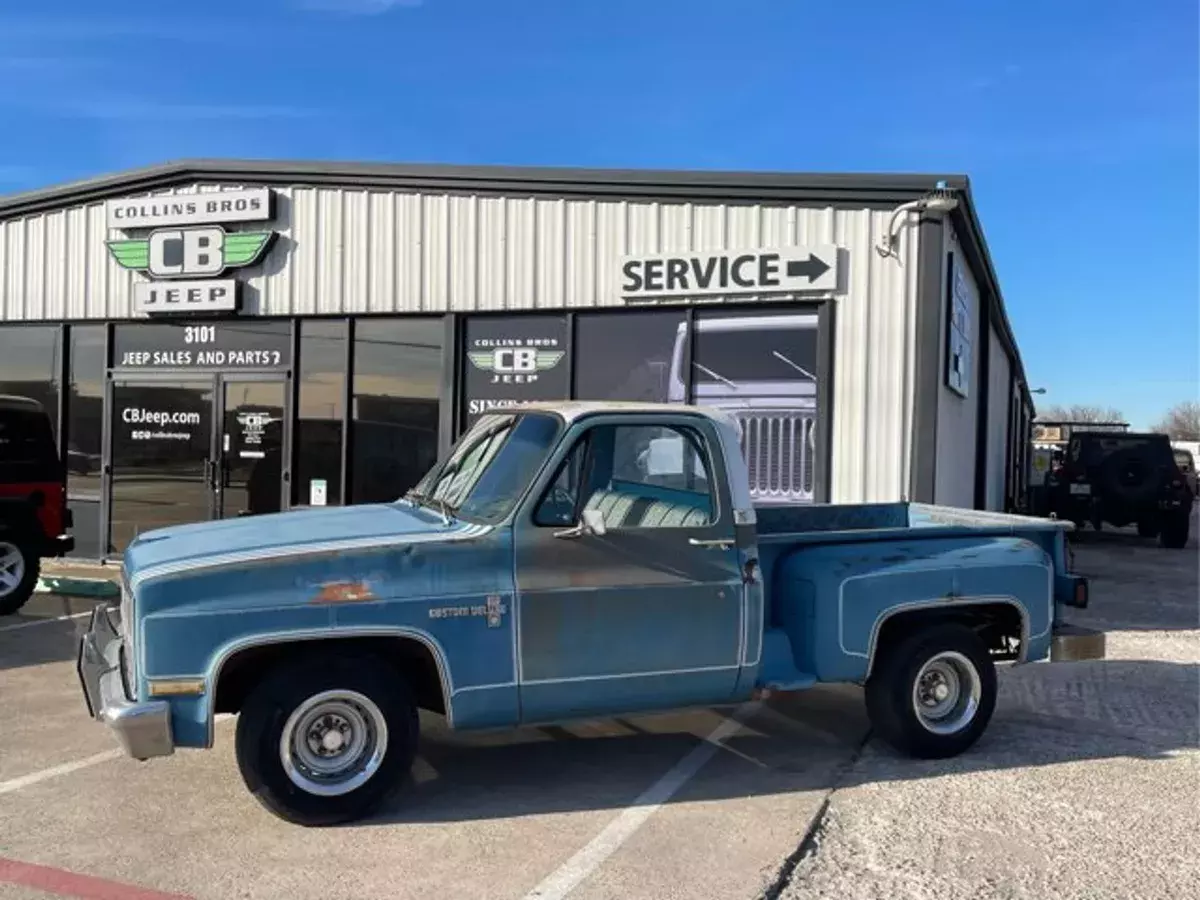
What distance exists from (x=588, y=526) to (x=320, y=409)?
7949 mm

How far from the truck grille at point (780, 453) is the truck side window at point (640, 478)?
4.72 metres

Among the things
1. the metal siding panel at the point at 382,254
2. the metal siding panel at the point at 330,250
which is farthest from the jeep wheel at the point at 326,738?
the metal siding panel at the point at 330,250

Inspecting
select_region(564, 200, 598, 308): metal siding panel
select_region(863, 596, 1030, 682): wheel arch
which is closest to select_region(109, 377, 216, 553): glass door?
select_region(564, 200, 598, 308): metal siding panel

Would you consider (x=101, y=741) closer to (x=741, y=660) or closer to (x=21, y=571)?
(x=741, y=660)

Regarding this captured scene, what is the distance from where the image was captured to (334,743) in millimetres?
4641

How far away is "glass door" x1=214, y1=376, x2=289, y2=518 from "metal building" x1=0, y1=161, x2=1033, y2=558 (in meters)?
0.03

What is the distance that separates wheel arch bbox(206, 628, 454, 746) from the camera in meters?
4.42

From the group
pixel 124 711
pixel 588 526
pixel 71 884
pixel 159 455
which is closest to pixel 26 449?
pixel 159 455

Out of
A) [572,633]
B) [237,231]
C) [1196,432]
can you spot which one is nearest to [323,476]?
[237,231]

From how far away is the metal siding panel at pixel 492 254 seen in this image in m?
11.1

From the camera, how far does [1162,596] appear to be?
12.4 metres

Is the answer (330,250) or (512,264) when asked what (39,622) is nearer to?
(330,250)

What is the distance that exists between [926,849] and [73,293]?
12.4 m

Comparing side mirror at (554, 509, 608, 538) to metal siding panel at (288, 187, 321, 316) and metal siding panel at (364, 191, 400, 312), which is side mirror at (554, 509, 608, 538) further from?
metal siding panel at (288, 187, 321, 316)
